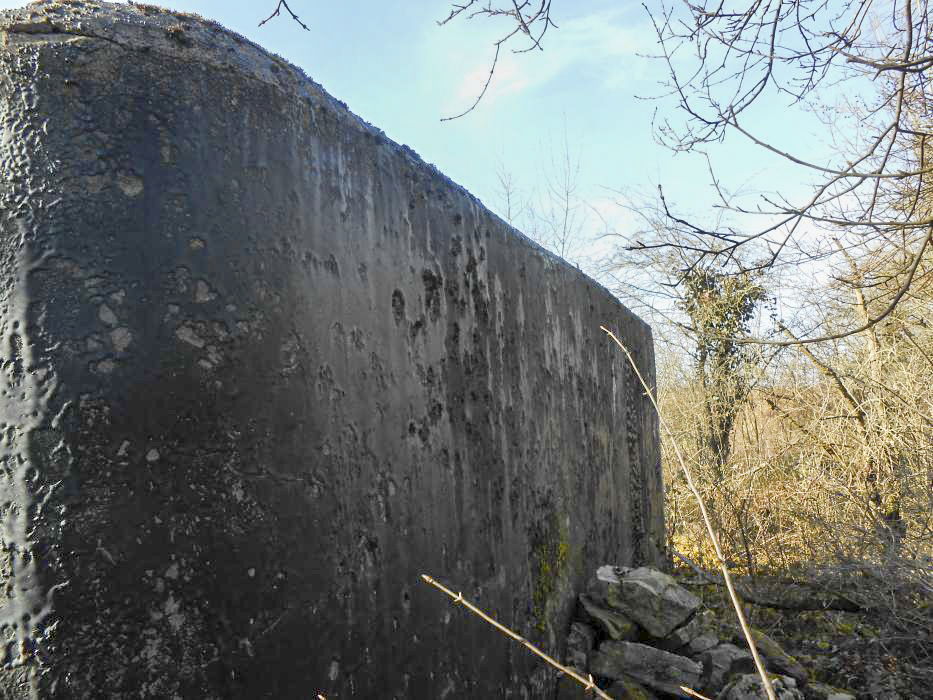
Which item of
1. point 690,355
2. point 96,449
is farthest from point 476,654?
point 690,355

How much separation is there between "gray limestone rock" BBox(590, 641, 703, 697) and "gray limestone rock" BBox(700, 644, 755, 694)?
0.16 feet

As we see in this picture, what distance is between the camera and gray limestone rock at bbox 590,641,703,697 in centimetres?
323

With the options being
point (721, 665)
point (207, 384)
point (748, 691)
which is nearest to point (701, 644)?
point (721, 665)

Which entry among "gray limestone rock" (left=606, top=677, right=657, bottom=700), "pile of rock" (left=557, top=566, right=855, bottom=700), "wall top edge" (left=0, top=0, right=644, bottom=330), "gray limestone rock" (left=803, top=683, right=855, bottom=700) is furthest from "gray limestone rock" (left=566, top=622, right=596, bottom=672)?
"wall top edge" (left=0, top=0, right=644, bottom=330)

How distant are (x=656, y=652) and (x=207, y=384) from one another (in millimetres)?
2413

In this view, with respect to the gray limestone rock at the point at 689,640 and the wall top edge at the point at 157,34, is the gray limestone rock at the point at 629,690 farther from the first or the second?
the wall top edge at the point at 157,34

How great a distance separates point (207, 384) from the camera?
5.83 feet

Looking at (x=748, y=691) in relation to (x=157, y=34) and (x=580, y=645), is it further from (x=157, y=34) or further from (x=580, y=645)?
(x=157, y=34)

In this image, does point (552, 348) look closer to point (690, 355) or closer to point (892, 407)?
point (892, 407)

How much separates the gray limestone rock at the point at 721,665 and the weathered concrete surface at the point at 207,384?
4.36 feet

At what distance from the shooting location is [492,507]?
2.82 m

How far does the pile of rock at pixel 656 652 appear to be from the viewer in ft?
10.4

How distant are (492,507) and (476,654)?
1.69ft

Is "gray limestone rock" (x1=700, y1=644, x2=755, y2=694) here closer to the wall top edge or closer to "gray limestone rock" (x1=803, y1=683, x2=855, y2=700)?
"gray limestone rock" (x1=803, y1=683, x2=855, y2=700)
